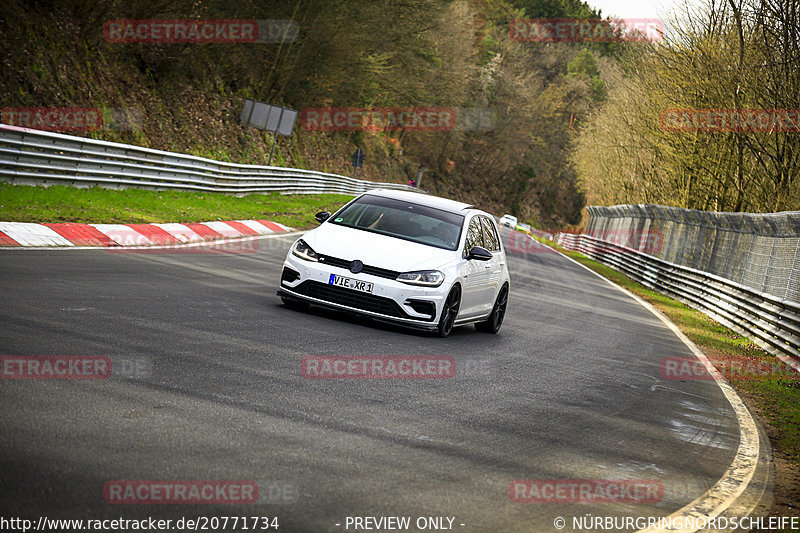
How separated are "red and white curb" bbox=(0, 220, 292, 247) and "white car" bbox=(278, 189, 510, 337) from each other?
4526mm

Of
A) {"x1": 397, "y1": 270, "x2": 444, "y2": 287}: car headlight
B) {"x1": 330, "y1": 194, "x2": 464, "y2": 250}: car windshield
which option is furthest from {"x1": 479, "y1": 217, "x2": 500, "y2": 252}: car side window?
{"x1": 397, "y1": 270, "x2": 444, "y2": 287}: car headlight

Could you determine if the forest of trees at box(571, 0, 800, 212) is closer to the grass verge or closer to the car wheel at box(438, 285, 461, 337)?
the grass verge

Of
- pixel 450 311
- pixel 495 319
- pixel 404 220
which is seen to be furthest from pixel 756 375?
pixel 404 220

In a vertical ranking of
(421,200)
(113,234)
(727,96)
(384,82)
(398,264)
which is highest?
(384,82)

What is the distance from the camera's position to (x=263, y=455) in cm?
513

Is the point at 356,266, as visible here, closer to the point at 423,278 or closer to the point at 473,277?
the point at 423,278

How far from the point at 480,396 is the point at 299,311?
375 centimetres

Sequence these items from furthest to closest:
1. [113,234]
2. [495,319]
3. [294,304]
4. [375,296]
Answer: [113,234] < [495,319] < [294,304] < [375,296]

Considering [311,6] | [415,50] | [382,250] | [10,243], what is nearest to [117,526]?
[382,250]

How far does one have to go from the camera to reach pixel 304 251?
11.0 meters

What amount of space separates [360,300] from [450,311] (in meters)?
1.30

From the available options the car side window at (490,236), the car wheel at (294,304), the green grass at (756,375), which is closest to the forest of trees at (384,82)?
the green grass at (756,375)

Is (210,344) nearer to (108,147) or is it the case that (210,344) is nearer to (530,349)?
(530,349)

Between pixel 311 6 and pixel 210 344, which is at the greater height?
pixel 311 6
